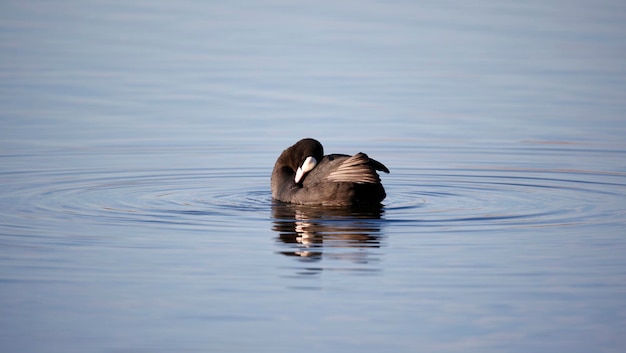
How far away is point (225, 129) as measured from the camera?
63.4 ft

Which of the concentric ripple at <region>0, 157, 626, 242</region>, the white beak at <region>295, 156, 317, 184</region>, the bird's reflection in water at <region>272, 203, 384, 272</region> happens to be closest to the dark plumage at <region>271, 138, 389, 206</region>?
the white beak at <region>295, 156, 317, 184</region>

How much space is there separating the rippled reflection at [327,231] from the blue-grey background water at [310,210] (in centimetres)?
5

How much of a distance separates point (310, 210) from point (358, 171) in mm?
715

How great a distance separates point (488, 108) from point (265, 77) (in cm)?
545

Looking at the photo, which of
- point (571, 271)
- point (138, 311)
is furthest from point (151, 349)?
point (571, 271)

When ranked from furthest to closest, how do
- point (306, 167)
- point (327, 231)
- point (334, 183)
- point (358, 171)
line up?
point (306, 167) < point (334, 183) < point (358, 171) < point (327, 231)

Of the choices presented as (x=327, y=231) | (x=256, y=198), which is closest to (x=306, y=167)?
(x=256, y=198)

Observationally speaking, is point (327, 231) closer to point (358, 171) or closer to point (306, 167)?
point (358, 171)

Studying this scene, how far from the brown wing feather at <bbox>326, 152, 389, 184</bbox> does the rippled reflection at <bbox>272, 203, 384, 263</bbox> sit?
34 centimetres

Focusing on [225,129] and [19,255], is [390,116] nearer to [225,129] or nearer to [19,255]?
[225,129]

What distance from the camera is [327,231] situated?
1179cm

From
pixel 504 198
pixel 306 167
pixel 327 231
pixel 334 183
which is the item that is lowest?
pixel 327 231

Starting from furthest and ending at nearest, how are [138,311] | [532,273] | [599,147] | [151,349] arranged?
[599,147], [532,273], [138,311], [151,349]

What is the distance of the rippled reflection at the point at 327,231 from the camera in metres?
10.7
